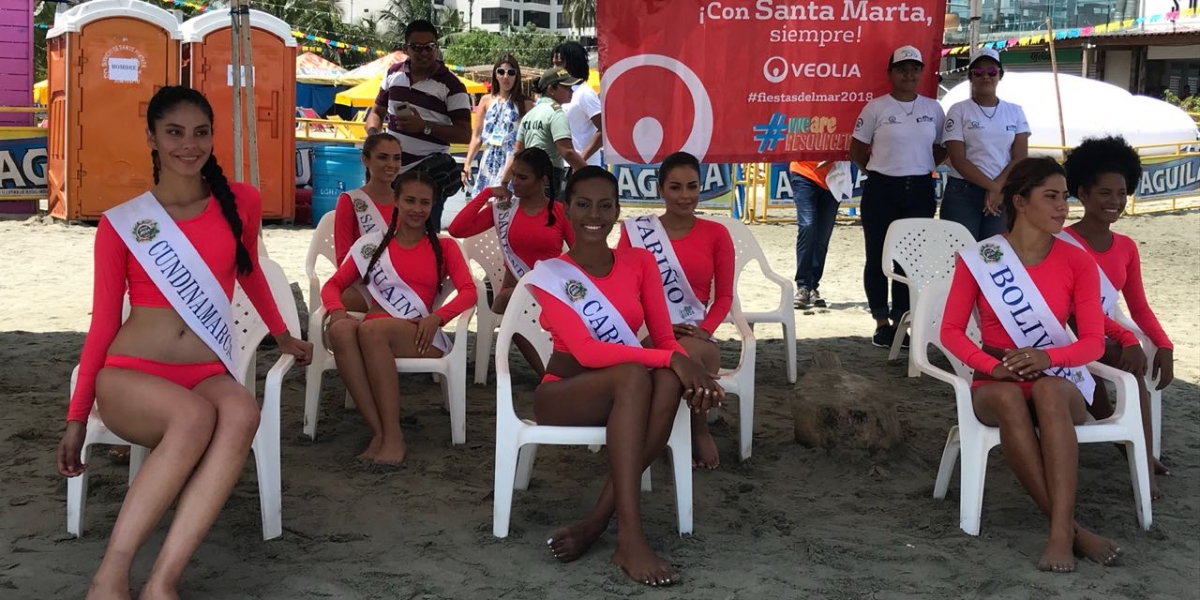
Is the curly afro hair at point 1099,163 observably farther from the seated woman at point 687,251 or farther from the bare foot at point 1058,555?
the bare foot at point 1058,555

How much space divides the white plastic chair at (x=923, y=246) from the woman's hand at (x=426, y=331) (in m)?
2.71

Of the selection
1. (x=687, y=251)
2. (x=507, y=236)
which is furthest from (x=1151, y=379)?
(x=507, y=236)

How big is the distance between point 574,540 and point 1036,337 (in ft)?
5.52

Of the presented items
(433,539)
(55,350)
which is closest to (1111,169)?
(433,539)

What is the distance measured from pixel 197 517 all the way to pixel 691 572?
4.57ft

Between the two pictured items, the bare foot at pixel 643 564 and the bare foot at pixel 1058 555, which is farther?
the bare foot at pixel 1058 555

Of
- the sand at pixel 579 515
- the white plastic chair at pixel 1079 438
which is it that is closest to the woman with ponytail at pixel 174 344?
the sand at pixel 579 515

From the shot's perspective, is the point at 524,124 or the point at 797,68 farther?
the point at 524,124

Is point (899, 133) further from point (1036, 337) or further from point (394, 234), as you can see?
point (394, 234)

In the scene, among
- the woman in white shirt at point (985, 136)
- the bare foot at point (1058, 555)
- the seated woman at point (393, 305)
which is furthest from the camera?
the woman in white shirt at point (985, 136)

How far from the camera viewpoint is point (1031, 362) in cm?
351

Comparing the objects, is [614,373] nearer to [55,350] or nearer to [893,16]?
[893,16]

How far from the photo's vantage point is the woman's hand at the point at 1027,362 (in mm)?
3507

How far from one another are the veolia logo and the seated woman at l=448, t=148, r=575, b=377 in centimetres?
52
